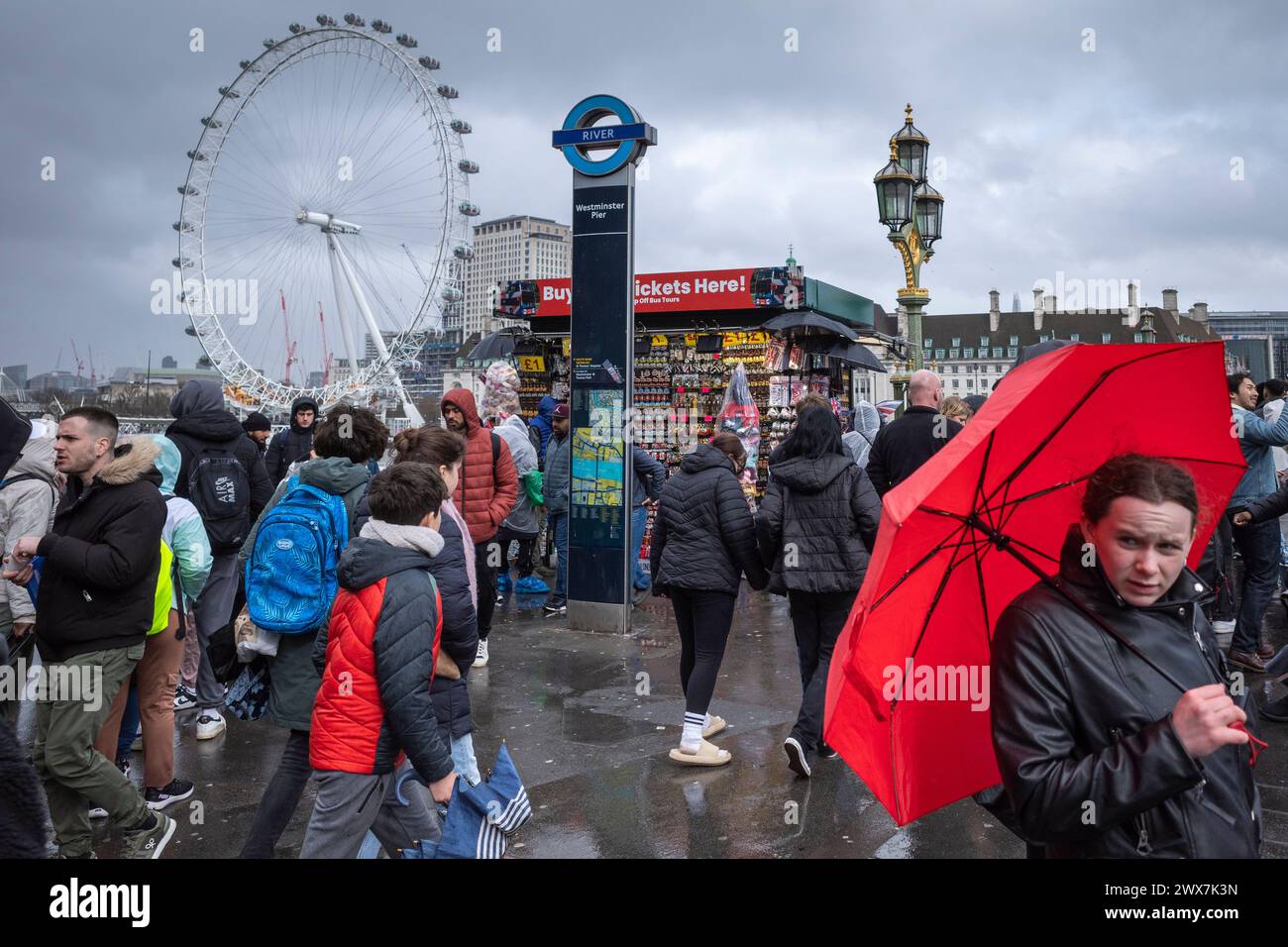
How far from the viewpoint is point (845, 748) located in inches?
90.3

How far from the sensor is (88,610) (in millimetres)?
4242

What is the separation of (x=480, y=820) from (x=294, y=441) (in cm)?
808

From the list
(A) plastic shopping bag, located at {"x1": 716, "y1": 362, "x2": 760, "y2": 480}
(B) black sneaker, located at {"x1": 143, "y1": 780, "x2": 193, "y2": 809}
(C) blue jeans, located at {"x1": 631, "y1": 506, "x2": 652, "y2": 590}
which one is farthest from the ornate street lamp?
(B) black sneaker, located at {"x1": 143, "y1": 780, "x2": 193, "y2": 809}

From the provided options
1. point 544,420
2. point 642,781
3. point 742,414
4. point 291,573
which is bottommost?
point 642,781

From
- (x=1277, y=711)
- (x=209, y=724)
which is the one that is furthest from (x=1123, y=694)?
(x=209, y=724)

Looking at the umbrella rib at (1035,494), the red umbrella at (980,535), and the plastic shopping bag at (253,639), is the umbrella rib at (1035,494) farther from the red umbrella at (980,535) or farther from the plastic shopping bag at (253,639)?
the plastic shopping bag at (253,639)

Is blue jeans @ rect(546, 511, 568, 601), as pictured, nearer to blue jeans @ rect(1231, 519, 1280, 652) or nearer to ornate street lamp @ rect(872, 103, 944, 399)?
ornate street lamp @ rect(872, 103, 944, 399)

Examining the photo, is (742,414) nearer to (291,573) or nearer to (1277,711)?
(1277,711)

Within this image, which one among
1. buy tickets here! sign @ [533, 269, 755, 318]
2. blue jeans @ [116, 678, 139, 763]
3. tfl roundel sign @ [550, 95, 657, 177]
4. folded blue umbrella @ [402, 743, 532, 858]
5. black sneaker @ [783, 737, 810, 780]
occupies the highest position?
tfl roundel sign @ [550, 95, 657, 177]

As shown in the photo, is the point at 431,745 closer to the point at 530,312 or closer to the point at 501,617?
the point at 501,617

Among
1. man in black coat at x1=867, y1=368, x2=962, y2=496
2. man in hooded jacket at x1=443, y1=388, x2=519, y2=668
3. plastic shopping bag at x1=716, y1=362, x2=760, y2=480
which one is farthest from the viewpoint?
plastic shopping bag at x1=716, y1=362, x2=760, y2=480

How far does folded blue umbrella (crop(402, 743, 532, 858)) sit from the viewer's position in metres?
2.90

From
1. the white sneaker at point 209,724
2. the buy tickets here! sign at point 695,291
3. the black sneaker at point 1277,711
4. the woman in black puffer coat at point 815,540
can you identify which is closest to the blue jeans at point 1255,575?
the black sneaker at point 1277,711

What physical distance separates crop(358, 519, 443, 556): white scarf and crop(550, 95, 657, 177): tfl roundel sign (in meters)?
6.34
